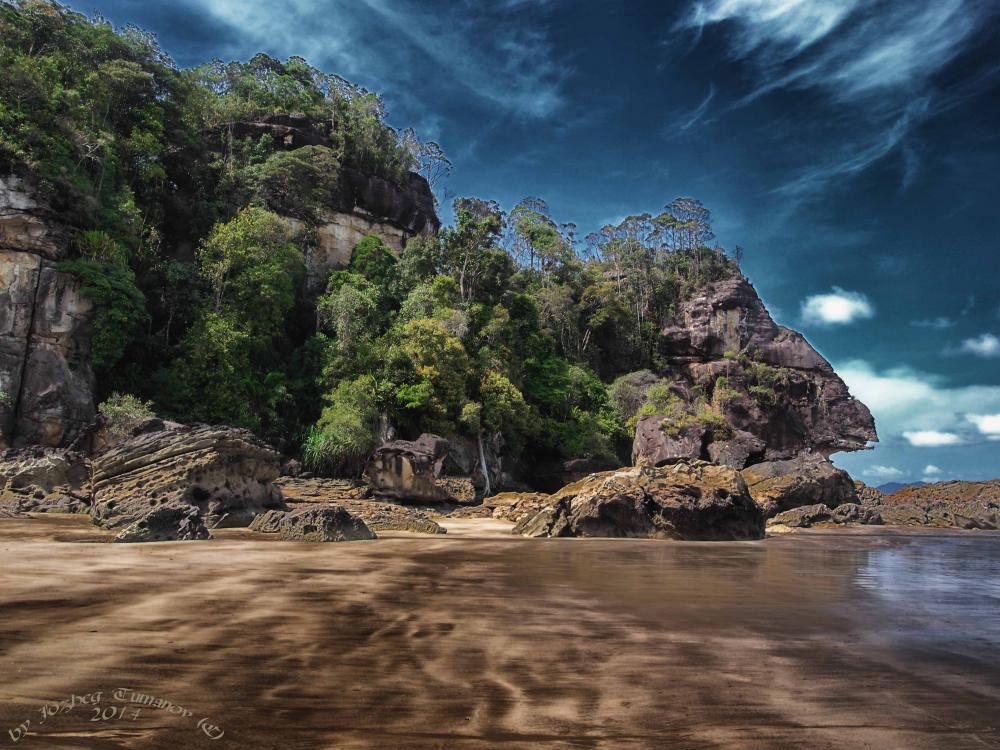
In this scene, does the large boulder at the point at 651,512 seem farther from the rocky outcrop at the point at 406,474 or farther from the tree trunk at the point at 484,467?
the tree trunk at the point at 484,467

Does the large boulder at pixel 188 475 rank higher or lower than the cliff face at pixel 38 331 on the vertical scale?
lower

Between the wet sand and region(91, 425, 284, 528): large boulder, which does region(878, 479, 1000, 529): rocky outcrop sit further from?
region(91, 425, 284, 528): large boulder

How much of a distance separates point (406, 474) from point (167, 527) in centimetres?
1327

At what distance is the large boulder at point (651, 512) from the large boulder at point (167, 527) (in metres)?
7.22

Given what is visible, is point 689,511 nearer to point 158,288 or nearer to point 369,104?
point 158,288

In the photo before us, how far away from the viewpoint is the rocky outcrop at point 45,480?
1422cm

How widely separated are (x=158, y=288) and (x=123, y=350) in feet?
14.9

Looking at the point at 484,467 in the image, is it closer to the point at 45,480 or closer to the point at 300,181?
the point at 45,480

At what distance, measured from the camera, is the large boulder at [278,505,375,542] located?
10492mm

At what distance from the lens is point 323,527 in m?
10.6

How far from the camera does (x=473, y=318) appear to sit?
108 ft

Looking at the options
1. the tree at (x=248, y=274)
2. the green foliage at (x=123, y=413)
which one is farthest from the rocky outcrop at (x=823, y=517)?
the tree at (x=248, y=274)

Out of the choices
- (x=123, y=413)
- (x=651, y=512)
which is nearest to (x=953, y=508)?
(x=651, y=512)

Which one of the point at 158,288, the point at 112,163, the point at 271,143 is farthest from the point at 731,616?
the point at 271,143
